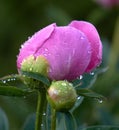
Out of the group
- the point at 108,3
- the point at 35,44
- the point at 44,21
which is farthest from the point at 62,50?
the point at 44,21

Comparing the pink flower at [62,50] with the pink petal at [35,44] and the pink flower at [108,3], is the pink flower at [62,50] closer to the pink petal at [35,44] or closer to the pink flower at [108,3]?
the pink petal at [35,44]

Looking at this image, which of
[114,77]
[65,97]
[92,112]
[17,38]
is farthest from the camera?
[17,38]

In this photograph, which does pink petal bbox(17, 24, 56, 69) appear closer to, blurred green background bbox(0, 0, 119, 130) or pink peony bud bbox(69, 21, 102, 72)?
pink peony bud bbox(69, 21, 102, 72)

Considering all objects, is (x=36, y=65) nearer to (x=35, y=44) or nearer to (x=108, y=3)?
(x=35, y=44)

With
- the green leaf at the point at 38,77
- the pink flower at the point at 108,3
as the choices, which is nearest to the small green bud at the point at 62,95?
the green leaf at the point at 38,77

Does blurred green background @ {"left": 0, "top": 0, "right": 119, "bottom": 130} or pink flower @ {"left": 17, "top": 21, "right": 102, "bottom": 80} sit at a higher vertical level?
blurred green background @ {"left": 0, "top": 0, "right": 119, "bottom": 130}

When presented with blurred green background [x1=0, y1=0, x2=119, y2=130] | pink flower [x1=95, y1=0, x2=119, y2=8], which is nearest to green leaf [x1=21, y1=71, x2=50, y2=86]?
blurred green background [x1=0, y1=0, x2=119, y2=130]

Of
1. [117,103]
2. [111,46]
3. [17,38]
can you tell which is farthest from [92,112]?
[17,38]

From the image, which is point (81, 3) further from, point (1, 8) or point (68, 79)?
point (68, 79)
